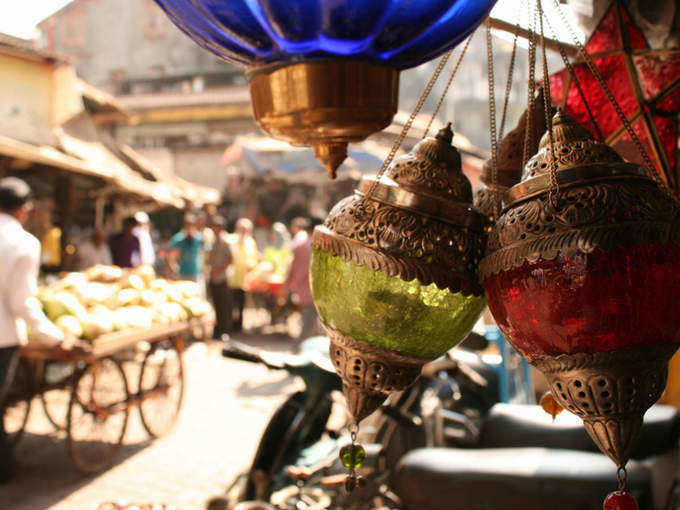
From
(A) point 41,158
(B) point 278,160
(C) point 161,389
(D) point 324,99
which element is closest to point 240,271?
(B) point 278,160

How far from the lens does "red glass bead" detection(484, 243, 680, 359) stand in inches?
25.2

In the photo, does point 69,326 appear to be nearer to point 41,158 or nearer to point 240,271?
point 41,158

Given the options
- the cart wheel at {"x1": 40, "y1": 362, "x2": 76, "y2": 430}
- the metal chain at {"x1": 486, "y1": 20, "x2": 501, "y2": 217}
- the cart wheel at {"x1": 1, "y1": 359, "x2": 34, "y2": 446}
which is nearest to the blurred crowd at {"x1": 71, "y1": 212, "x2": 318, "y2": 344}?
the cart wheel at {"x1": 40, "y1": 362, "x2": 76, "y2": 430}

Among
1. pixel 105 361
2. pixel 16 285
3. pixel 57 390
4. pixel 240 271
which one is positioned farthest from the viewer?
pixel 240 271

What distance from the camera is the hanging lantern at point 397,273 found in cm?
80

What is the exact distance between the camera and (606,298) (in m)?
0.64

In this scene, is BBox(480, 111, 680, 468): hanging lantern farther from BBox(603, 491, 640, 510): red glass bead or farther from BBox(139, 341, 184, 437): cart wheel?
BBox(139, 341, 184, 437): cart wheel

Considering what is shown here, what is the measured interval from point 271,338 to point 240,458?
5.84m

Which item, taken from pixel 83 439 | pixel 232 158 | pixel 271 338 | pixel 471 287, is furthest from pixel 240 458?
pixel 232 158

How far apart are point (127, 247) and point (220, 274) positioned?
1.71 metres

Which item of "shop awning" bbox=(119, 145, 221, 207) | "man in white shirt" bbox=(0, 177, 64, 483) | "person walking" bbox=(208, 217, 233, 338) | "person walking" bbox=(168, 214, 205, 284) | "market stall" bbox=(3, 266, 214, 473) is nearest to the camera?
"man in white shirt" bbox=(0, 177, 64, 483)

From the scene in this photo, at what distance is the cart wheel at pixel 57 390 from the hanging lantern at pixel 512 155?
13.2ft

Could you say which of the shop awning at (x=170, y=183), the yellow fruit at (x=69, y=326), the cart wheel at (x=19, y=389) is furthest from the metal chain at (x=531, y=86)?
the shop awning at (x=170, y=183)

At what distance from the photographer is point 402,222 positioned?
2.66 feet
